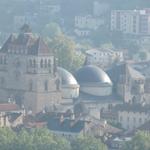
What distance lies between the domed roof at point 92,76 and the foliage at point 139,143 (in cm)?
2292

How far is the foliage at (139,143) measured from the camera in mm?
81387

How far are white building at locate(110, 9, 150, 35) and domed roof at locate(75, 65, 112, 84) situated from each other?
5459cm

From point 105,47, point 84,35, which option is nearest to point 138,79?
point 105,47

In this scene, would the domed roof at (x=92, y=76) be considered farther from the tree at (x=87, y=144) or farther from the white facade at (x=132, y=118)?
the tree at (x=87, y=144)

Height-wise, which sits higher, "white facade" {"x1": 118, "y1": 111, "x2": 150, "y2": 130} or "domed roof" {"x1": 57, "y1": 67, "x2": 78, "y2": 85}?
"domed roof" {"x1": 57, "y1": 67, "x2": 78, "y2": 85}

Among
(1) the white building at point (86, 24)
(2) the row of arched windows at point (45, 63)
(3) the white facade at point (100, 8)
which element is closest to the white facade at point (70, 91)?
(2) the row of arched windows at point (45, 63)

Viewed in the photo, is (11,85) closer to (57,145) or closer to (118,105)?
(118,105)

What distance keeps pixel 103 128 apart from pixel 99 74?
16.7m

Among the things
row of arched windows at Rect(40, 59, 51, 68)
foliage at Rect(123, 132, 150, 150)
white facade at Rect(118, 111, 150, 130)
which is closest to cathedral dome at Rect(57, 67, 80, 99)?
row of arched windows at Rect(40, 59, 51, 68)

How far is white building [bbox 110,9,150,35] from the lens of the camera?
161875mm

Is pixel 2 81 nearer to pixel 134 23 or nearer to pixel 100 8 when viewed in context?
pixel 134 23

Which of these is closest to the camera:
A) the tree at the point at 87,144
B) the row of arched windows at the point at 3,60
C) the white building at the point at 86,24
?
the tree at the point at 87,144

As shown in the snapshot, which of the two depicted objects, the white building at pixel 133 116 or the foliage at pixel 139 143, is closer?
the foliage at pixel 139 143

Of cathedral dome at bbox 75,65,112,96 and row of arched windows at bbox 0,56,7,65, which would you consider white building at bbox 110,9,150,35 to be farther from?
row of arched windows at bbox 0,56,7,65
